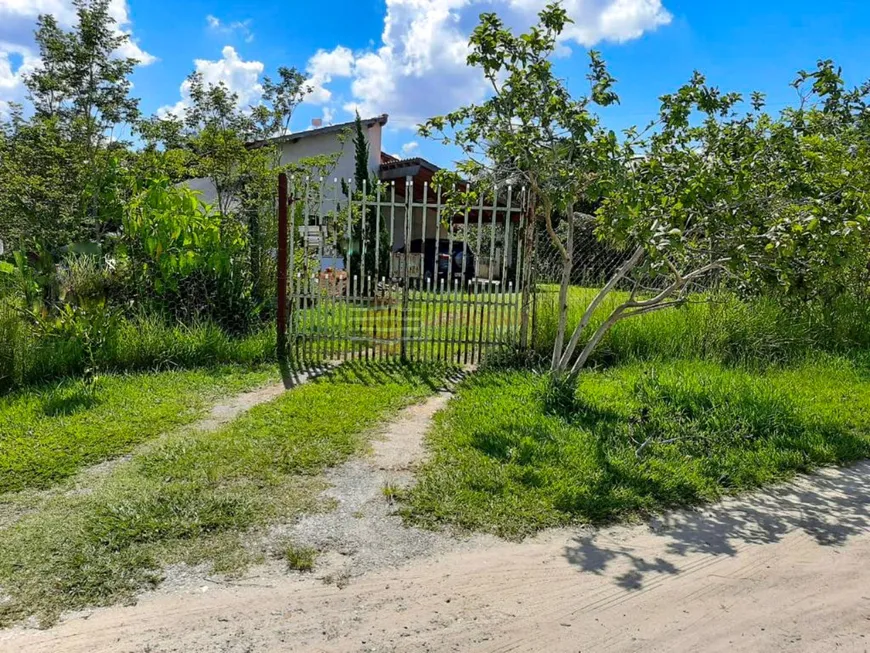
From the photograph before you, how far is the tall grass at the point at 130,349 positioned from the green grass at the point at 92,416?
1.04ft

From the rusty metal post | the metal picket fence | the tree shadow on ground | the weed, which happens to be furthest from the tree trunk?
the rusty metal post

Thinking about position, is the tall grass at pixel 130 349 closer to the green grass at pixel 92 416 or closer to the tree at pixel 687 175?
the green grass at pixel 92 416

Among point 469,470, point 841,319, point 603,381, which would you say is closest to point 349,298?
point 603,381

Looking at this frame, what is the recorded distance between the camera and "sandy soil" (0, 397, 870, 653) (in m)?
2.42

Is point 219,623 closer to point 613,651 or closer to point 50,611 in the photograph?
point 50,611

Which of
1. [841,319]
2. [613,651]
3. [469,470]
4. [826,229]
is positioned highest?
[826,229]

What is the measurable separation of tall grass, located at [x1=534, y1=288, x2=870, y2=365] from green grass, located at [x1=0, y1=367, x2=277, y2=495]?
12.5 ft

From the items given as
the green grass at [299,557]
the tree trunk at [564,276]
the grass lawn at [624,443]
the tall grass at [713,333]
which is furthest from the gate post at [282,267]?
the green grass at [299,557]

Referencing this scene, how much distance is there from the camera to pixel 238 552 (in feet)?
9.78

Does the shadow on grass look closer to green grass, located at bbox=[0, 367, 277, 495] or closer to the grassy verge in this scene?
green grass, located at bbox=[0, 367, 277, 495]

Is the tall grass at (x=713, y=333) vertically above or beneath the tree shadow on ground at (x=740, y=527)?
above

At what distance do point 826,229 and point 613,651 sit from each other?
3.00 meters

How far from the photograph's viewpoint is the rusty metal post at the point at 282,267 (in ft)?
22.2

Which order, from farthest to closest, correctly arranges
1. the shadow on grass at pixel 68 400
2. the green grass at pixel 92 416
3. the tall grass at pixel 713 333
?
the tall grass at pixel 713 333 < the shadow on grass at pixel 68 400 < the green grass at pixel 92 416
